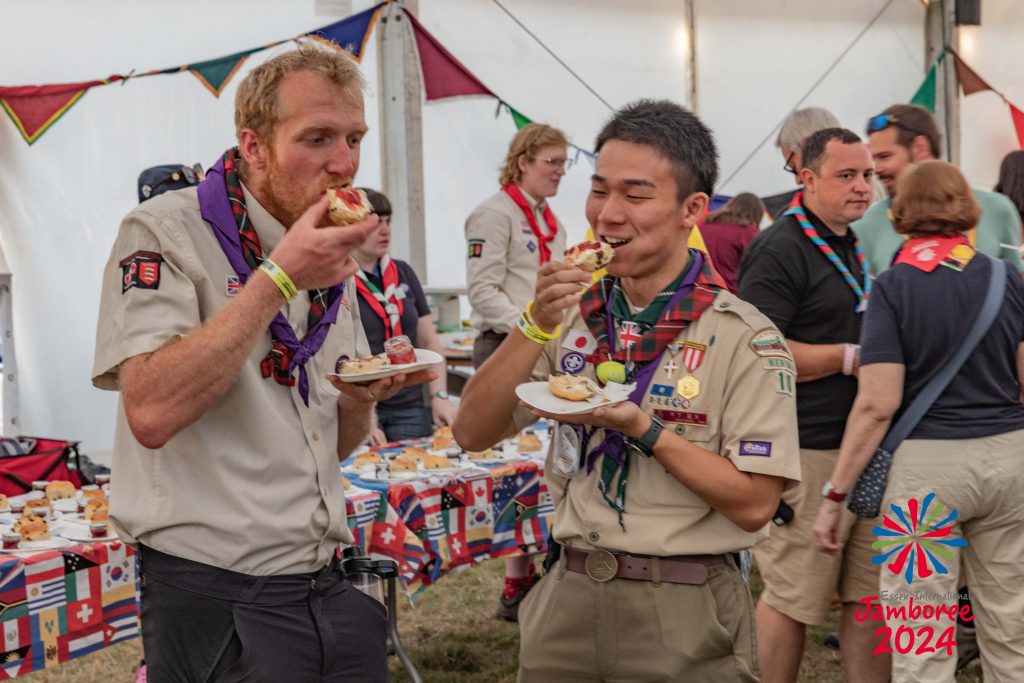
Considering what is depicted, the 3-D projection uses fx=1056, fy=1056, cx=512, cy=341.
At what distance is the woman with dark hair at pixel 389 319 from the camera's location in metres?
4.98

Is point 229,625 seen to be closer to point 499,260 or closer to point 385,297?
point 385,297

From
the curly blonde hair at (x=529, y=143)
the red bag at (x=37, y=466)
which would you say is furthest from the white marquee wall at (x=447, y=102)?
the red bag at (x=37, y=466)

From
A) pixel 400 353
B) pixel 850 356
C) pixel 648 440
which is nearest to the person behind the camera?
pixel 648 440

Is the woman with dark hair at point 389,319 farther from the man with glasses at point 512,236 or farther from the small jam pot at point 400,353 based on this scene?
the small jam pot at point 400,353

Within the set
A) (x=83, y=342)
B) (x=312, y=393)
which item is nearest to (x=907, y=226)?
(x=312, y=393)

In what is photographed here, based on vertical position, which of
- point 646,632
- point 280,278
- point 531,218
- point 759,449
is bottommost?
point 646,632

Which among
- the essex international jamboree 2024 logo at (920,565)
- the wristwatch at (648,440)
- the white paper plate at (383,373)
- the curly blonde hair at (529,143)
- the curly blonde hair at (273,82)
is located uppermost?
the curly blonde hair at (529,143)

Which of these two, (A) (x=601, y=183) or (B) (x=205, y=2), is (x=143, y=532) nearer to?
(A) (x=601, y=183)

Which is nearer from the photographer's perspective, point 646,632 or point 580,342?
point 646,632

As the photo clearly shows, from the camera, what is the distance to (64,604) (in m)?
3.03

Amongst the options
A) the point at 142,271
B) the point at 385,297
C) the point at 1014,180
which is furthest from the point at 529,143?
the point at 142,271

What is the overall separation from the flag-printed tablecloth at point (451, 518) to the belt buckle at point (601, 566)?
5.11 feet

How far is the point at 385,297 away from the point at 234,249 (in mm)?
3108

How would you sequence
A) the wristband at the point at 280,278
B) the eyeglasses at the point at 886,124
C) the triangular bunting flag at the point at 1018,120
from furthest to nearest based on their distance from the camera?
the triangular bunting flag at the point at 1018,120
the eyeglasses at the point at 886,124
the wristband at the point at 280,278
